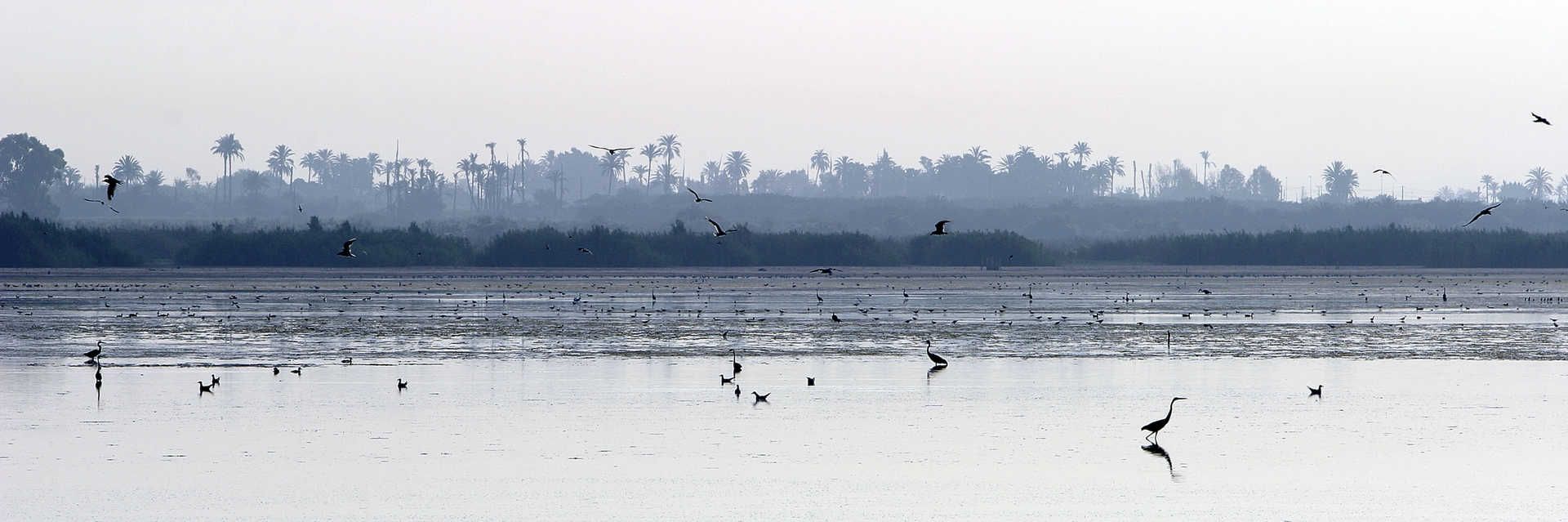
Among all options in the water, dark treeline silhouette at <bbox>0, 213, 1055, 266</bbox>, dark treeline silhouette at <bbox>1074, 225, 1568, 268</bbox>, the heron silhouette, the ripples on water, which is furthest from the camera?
dark treeline silhouette at <bbox>1074, 225, 1568, 268</bbox>

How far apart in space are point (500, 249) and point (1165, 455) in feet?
268

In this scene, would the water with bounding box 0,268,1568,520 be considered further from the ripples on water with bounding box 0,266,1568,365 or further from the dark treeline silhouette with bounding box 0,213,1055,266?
the dark treeline silhouette with bounding box 0,213,1055,266

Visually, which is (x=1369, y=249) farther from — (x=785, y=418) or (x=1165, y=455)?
(x=1165, y=455)

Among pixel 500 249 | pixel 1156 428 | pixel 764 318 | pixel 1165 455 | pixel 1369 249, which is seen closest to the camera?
pixel 1165 455

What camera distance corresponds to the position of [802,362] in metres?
29.5

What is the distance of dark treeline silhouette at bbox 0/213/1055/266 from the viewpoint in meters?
95.4

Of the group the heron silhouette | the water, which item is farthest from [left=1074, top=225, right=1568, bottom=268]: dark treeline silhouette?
the heron silhouette

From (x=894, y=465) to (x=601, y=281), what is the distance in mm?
57682

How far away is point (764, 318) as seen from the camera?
44.2m

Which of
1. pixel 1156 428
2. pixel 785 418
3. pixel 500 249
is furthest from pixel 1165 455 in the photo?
pixel 500 249

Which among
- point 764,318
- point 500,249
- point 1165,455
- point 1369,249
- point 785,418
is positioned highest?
point 500,249

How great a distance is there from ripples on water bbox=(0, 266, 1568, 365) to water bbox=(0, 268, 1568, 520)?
0.27m

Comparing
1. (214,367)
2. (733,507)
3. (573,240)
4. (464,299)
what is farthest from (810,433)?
(573,240)

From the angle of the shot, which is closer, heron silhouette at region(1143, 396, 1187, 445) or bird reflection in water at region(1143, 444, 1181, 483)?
bird reflection in water at region(1143, 444, 1181, 483)
